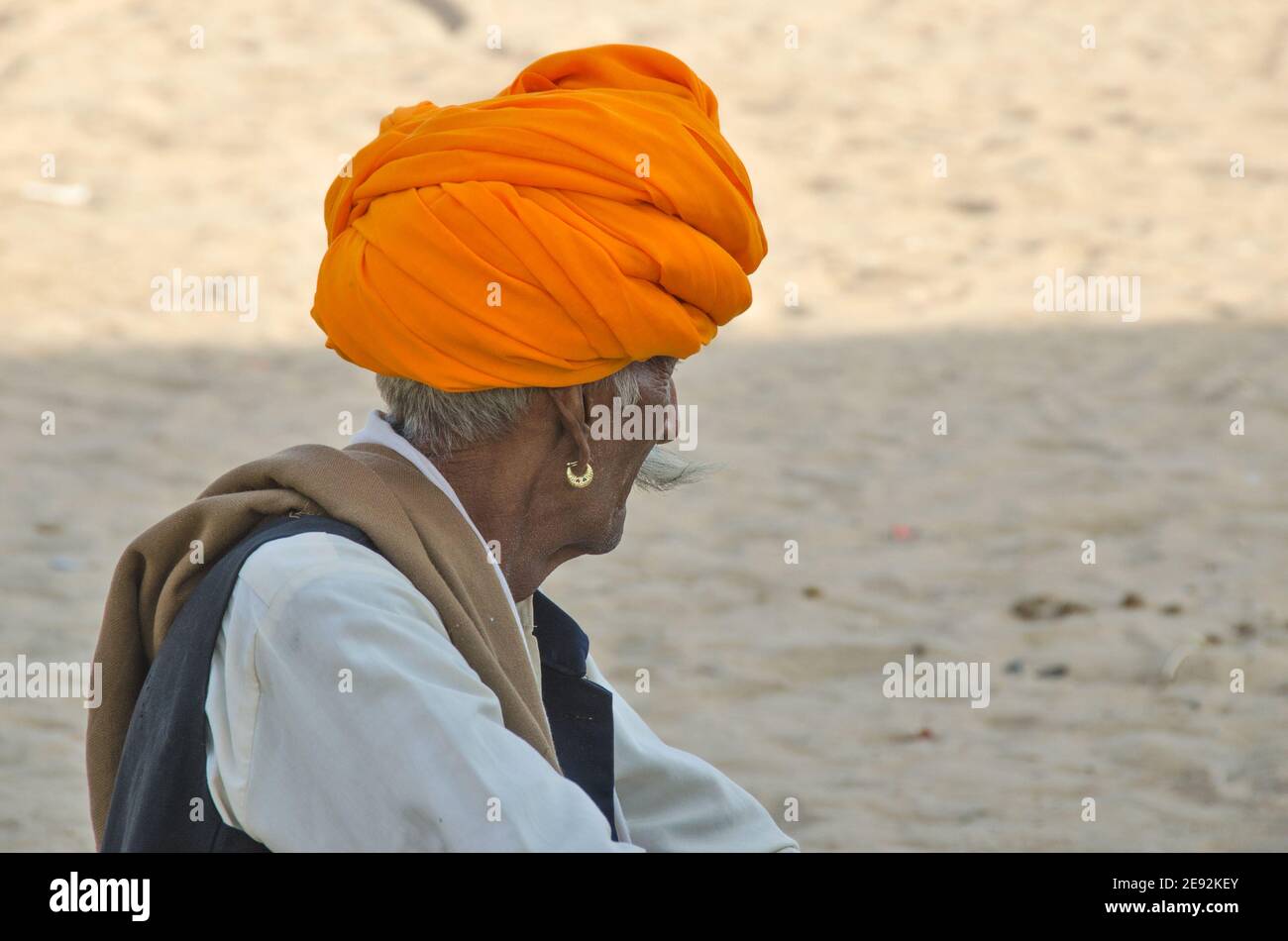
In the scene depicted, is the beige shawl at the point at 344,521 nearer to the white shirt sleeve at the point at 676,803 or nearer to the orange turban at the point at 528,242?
the orange turban at the point at 528,242

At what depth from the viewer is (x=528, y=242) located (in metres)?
1.98

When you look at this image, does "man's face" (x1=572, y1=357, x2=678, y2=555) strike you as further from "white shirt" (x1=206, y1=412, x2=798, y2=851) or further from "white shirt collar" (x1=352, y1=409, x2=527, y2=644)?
"white shirt" (x1=206, y1=412, x2=798, y2=851)

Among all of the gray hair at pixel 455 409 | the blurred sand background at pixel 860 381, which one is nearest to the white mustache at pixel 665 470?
the gray hair at pixel 455 409

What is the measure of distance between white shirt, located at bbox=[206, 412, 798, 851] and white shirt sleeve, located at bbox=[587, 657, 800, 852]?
2.25 ft

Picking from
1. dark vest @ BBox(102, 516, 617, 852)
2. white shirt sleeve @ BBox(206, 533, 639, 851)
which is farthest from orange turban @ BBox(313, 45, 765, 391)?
white shirt sleeve @ BBox(206, 533, 639, 851)

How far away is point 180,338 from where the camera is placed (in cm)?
750

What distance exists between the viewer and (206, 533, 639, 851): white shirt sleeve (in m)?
1.65

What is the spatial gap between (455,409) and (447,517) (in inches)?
5.7

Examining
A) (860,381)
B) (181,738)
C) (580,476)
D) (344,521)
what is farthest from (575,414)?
(860,381)

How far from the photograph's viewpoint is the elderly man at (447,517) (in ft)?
5.46

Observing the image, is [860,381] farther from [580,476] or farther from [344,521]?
[344,521]

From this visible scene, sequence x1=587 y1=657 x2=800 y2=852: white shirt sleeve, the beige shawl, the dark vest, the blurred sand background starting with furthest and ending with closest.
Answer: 1. the blurred sand background
2. x1=587 y1=657 x2=800 y2=852: white shirt sleeve
3. the beige shawl
4. the dark vest

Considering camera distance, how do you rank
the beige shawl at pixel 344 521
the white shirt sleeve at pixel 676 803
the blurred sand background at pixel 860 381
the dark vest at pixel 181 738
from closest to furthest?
the dark vest at pixel 181 738 → the beige shawl at pixel 344 521 → the white shirt sleeve at pixel 676 803 → the blurred sand background at pixel 860 381
